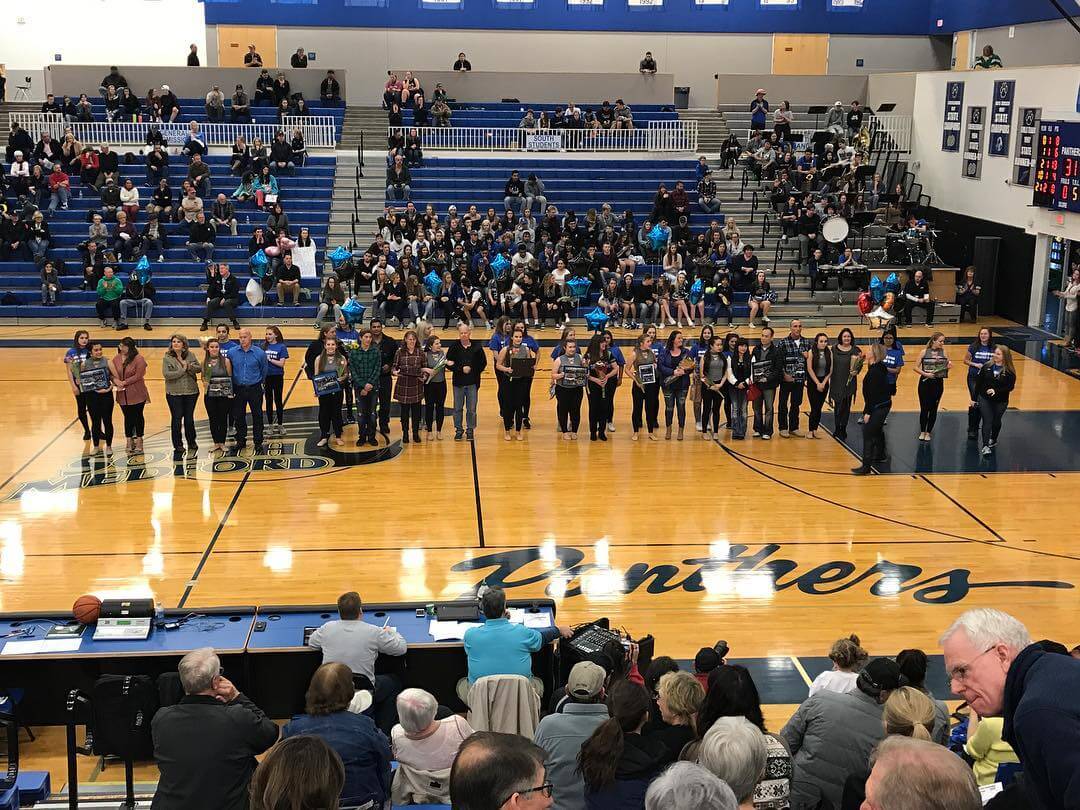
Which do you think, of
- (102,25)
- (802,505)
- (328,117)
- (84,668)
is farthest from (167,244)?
(84,668)

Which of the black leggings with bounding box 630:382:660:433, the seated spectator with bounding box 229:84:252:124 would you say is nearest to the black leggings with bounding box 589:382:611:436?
the black leggings with bounding box 630:382:660:433

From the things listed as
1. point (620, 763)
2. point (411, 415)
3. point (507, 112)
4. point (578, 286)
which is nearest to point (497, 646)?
point (620, 763)

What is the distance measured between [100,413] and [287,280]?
10714 millimetres

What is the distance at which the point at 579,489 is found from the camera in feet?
46.5

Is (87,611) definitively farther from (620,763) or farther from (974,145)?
(974,145)

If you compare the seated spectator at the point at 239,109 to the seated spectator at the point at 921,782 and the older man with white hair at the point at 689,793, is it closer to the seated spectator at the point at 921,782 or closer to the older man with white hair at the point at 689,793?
the older man with white hair at the point at 689,793

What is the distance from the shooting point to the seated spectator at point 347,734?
18.3 ft

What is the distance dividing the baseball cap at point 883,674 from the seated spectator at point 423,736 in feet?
6.90

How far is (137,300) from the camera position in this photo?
82.2 feet

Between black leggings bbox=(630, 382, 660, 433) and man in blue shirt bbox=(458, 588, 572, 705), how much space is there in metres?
8.77

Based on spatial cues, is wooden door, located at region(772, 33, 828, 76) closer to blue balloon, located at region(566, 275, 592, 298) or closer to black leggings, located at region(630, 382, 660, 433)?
blue balloon, located at region(566, 275, 592, 298)

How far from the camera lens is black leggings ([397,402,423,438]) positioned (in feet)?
52.1

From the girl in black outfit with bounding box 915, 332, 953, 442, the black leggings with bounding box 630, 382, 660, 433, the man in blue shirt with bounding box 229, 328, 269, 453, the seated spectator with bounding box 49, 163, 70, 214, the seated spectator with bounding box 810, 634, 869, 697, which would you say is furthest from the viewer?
the seated spectator with bounding box 49, 163, 70, 214

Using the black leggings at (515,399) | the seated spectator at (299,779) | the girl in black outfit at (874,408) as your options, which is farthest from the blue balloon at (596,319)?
the seated spectator at (299,779)
